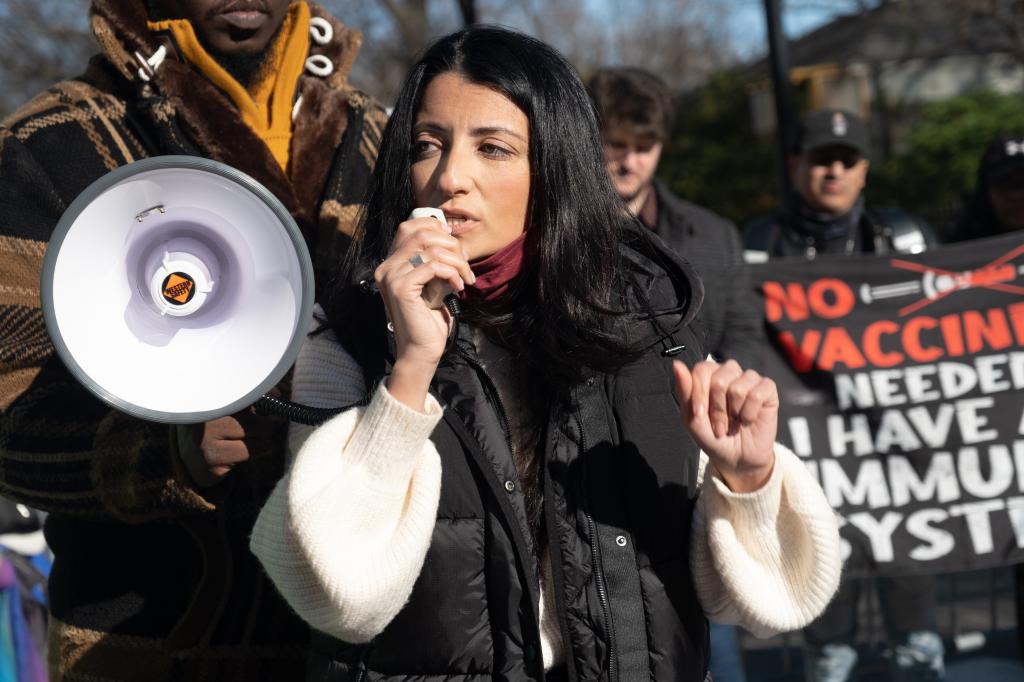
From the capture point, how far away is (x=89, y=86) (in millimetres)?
2402

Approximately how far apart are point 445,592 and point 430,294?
44cm

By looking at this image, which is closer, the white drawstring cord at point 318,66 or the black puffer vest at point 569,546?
the black puffer vest at point 569,546

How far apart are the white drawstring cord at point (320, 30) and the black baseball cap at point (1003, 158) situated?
3.56 metres

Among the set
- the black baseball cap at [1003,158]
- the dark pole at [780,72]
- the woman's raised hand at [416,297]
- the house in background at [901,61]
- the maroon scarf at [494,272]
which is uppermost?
the house in background at [901,61]

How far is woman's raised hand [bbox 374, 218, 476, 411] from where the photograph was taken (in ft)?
5.80

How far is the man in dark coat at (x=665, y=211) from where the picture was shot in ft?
15.1

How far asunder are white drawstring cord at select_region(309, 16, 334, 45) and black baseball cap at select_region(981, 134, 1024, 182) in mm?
3564

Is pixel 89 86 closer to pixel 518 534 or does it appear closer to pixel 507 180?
pixel 507 180

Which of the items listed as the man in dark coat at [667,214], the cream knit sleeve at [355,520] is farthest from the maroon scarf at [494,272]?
the man in dark coat at [667,214]

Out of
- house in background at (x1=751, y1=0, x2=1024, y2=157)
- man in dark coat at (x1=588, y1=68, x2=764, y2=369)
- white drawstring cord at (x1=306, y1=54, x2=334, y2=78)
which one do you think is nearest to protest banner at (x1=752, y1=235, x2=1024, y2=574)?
man in dark coat at (x1=588, y1=68, x2=764, y2=369)

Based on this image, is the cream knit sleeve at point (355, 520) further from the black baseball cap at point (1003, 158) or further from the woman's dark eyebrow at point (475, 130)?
the black baseball cap at point (1003, 158)

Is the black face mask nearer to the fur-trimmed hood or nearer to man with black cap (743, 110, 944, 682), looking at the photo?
man with black cap (743, 110, 944, 682)

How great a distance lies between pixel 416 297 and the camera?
1771mm

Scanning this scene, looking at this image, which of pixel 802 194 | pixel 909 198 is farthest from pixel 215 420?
pixel 909 198
